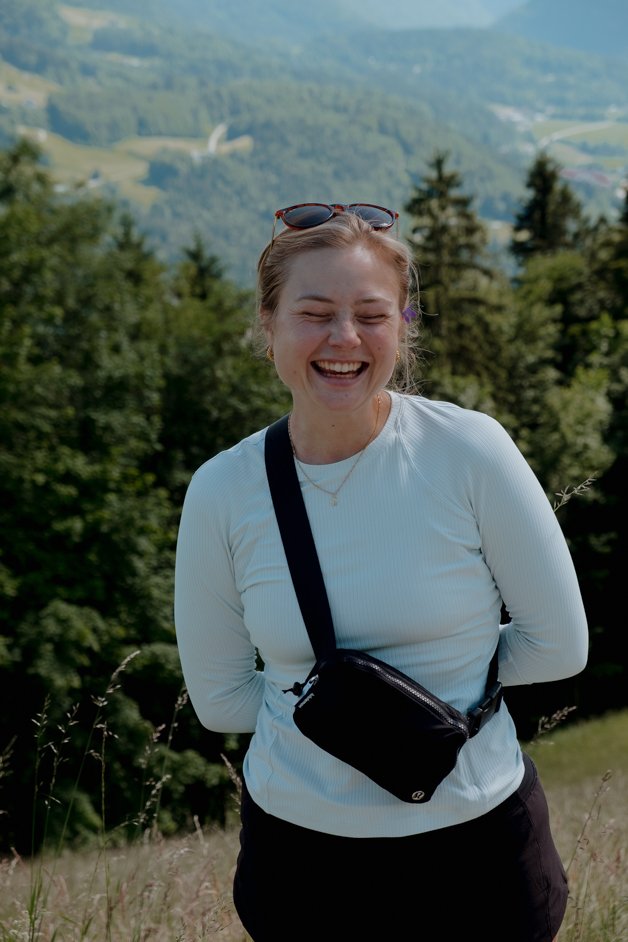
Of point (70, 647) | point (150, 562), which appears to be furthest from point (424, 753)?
point (150, 562)

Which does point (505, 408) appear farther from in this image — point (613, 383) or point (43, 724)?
point (43, 724)

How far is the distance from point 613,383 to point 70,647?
19254 mm

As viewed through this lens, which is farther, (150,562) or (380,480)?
(150,562)

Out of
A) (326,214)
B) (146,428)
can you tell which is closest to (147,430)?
(146,428)

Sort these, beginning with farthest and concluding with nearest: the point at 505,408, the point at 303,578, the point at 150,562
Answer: the point at 505,408, the point at 150,562, the point at 303,578

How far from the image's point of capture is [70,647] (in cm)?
1980

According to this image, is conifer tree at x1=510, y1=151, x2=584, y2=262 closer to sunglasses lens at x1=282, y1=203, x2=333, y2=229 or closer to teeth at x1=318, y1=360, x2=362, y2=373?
sunglasses lens at x1=282, y1=203, x2=333, y2=229

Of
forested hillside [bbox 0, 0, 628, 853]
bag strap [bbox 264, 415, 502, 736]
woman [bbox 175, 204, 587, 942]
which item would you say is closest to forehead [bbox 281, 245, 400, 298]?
woman [bbox 175, 204, 587, 942]

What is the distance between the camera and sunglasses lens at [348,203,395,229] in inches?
77.7

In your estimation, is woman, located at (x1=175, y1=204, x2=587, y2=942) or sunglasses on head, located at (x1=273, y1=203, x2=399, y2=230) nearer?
woman, located at (x1=175, y1=204, x2=587, y2=942)

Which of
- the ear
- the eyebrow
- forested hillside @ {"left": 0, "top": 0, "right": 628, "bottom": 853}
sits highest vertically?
the eyebrow

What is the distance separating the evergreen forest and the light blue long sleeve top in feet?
37.5

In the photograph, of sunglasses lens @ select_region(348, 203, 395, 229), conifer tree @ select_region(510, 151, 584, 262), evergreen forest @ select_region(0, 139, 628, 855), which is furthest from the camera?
conifer tree @ select_region(510, 151, 584, 262)

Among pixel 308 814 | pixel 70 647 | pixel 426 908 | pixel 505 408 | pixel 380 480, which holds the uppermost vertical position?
pixel 380 480
